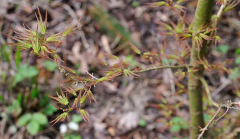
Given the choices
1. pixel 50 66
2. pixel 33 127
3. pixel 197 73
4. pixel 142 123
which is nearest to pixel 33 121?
pixel 33 127

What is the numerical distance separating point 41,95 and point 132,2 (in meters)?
1.39

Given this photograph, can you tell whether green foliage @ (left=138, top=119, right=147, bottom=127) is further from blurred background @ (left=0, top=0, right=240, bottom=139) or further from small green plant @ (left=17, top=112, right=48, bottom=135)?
small green plant @ (left=17, top=112, right=48, bottom=135)

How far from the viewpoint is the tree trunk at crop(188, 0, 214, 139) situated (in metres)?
0.78

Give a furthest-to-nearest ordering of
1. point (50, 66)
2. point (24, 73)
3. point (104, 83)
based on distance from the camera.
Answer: point (104, 83), point (50, 66), point (24, 73)

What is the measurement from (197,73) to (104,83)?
126 cm

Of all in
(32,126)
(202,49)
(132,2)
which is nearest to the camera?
(202,49)

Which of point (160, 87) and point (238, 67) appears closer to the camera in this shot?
point (238, 67)

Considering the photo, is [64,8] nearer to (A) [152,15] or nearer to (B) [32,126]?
(A) [152,15]

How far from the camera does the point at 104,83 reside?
212cm

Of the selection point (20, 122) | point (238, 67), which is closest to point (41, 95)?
point (20, 122)

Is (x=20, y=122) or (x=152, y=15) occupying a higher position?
(x=152, y=15)

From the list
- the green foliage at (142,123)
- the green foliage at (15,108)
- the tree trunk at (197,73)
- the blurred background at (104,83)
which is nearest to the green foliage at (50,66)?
the blurred background at (104,83)

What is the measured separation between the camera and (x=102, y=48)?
2275mm

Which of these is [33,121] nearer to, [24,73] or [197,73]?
[24,73]
